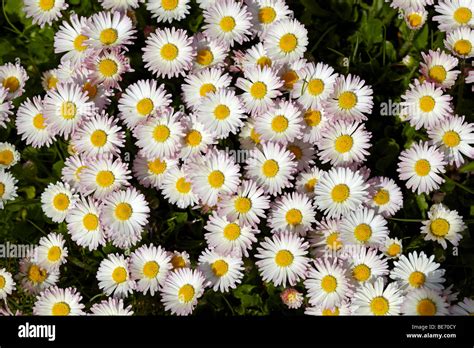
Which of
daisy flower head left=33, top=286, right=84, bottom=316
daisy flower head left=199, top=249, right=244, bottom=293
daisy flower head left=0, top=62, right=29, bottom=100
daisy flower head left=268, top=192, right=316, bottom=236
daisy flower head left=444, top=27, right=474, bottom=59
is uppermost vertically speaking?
daisy flower head left=0, top=62, right=29, bottom=100

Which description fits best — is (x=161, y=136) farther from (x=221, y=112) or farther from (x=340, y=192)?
(x=340, y=192)

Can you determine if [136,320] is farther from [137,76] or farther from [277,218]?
[137,76]

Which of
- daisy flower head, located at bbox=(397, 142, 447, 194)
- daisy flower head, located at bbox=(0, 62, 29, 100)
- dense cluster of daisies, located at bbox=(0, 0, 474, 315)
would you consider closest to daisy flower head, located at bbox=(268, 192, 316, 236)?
dense cluster of daisies, located at bbox=(0, 0, 474, 315)

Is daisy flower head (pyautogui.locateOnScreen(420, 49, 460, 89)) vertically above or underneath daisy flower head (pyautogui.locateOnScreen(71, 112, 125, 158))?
above

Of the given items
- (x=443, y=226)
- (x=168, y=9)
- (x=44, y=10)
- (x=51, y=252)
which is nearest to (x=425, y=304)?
(x=443, y=226)

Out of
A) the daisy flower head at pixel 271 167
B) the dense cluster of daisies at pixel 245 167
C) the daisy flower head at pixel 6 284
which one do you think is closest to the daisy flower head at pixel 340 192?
the dense cluster of daisies at pixel 245 167

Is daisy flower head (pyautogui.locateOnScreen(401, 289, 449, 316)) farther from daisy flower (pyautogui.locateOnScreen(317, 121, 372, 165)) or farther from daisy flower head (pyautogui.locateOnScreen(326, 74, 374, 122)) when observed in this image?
daisy flower head (pyautogui.locateOnScreen(326, 74, 374, 122))

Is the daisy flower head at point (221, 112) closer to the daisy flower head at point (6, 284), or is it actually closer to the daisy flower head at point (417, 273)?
the daisy flower head at point (417, 273)
